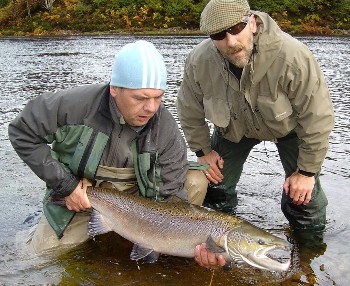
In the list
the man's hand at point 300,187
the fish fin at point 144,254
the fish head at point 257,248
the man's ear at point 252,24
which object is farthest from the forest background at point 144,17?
the fish head at point 257,248

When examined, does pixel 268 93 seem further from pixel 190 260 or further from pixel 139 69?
pixel 190 260

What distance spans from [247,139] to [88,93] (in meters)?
1.76

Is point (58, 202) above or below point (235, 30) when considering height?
below

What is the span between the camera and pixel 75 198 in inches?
162

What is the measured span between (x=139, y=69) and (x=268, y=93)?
1.26 metres

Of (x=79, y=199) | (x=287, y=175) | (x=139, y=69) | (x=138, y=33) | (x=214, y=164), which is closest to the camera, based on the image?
(x=139, y=69)

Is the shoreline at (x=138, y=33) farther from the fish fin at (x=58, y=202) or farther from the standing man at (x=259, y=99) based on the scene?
the fish fin at (x=58, y=202)

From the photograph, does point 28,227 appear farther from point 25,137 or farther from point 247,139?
point 247,139

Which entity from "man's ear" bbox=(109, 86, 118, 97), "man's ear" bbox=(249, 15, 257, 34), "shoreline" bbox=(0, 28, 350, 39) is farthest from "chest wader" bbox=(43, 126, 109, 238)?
"shoreline" bbox=(0, 28, 350, 39)

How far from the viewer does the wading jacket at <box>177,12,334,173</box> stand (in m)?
4.21

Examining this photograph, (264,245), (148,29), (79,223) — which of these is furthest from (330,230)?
(148,29)

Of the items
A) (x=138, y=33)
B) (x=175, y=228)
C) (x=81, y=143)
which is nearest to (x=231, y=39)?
(x=81, y=143)

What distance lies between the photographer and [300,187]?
452 cm

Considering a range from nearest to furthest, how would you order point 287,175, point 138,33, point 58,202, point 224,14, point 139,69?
point 139,69 → point 224,14 → point 58,202 → point 287,175 → point 138,33
